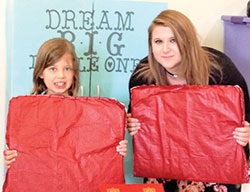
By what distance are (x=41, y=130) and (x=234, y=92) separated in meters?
0.75

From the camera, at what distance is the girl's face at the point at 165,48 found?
1.52 metres

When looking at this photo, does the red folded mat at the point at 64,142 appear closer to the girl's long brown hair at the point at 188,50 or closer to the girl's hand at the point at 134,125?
the girl's hand at the point at 134,125

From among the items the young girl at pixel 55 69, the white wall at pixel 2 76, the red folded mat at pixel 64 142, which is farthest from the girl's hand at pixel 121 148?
the white wall at pixel 2 76

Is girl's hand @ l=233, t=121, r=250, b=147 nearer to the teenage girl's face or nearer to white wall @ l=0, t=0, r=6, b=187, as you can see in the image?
the teenage girl's face

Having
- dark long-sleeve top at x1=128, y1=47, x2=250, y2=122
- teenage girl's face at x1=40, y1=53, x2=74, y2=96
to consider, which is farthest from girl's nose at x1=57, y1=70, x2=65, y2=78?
dark long-sleeve top at x1=128, y1=47, x2=250, y2=122

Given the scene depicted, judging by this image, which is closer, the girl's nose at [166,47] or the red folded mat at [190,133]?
the red folded mat at [190,133]

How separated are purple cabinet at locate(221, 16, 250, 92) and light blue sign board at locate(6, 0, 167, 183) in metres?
0.36

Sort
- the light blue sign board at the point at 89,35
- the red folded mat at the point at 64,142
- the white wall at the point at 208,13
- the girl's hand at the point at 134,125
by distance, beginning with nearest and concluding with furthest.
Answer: the red folded mat at the point at 64,142 < the girl's hand at the point at 134,125 < the light blue sign board at the point at 89,35 < the white wall at the point at 208,13

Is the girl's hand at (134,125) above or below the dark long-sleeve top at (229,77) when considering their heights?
below

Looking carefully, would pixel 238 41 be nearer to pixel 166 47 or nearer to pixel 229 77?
pixel 229 77

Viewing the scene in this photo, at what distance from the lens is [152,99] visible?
1.42 metres

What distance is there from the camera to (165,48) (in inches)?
59.6

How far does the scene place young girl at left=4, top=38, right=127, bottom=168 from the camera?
4.94 feet

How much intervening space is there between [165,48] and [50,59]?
19.7 inches
